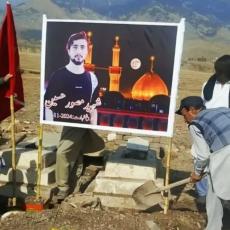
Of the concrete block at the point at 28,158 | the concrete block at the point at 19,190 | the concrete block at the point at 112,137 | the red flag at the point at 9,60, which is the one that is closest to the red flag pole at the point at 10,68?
the red flag at the point at 9,60

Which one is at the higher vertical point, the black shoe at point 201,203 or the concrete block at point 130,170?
the concrete block at point 130,170

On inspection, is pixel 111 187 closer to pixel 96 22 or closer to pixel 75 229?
pixel 75 229

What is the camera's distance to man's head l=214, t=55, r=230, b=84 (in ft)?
18.5

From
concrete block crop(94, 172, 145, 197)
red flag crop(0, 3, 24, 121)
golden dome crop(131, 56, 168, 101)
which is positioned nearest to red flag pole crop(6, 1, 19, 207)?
red flag crop(0, 3, 24, 121)

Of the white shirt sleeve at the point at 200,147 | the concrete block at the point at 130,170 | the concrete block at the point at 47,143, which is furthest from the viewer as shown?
the concrete block at the point at 47,143

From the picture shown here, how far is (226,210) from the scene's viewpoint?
6.46 m

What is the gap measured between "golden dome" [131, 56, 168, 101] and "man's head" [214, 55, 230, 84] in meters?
0.62

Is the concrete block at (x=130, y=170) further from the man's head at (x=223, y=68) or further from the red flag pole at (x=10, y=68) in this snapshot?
the man's head at (x=223, y=68)

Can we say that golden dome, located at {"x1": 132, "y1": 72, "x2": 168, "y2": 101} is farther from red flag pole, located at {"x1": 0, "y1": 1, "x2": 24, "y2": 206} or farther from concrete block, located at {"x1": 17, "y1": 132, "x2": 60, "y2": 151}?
concrete block, located at {"x1": 17, "y1": 132, "x2": 60, "y2": 151}

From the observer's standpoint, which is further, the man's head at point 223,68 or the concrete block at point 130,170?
the concrete block at point 130,170

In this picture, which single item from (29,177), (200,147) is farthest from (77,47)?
(200,147)

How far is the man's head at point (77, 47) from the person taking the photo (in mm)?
6043

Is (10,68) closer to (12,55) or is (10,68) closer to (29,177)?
(12,55)

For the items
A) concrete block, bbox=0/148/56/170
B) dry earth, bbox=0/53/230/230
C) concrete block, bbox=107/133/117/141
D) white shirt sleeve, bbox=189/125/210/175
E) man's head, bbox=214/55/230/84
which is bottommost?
dry earth, bbox=0/53/230/230
